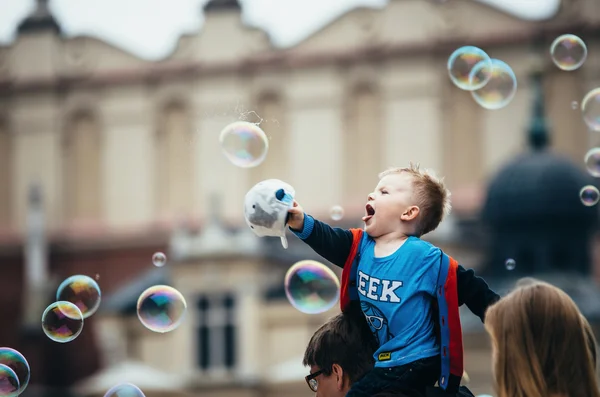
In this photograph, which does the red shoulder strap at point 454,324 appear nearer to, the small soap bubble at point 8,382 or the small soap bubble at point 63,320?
the small soap bubble at point 8,382

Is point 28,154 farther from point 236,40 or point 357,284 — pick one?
point 357,284

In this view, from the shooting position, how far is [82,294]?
6324mm

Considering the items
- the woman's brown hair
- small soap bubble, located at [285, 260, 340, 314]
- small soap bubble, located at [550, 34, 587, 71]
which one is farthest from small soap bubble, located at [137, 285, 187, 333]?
small soap bubble, located at [550, 34, 587, 71]

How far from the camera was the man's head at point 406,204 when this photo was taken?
139 inches

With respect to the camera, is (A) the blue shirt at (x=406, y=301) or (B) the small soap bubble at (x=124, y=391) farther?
(B) the small soap bubble at (x=124, y=391)

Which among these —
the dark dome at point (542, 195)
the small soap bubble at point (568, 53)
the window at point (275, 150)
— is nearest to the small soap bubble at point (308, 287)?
the small soap bubble at point (568, 53)

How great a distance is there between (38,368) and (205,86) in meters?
7.26

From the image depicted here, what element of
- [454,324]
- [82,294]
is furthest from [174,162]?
[454,324]

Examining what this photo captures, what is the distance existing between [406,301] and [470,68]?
14.1 feet

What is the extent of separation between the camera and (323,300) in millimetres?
5777

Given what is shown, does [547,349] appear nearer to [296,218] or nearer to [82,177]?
[296,218]

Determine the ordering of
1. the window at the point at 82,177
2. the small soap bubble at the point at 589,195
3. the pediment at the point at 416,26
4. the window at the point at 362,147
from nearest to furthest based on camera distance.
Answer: the small soap bubble at the point at 589,195 → the pediment at the point at 416,26 → the window at the point at 362,147 → the window at the point at 82,177

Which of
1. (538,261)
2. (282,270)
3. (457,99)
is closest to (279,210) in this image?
(538,261)

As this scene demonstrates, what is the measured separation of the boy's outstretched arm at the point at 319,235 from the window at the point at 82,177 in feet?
87.2
